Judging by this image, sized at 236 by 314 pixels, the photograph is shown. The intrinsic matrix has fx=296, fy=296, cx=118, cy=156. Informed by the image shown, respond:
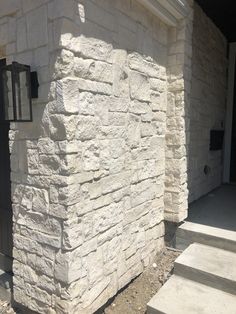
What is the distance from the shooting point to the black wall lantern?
1943mm

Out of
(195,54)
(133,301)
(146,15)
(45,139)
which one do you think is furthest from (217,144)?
(45,139)

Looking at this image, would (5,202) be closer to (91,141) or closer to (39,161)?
(39,161)

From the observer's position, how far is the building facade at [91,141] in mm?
1940

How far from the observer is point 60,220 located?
1985 millimetres

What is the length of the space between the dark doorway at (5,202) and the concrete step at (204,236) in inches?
65.9

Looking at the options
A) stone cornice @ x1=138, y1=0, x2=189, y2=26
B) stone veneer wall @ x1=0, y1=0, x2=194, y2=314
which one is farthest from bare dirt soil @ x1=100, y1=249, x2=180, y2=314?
stone cornice @ x1=138, y1=0, x2=189, y2=26

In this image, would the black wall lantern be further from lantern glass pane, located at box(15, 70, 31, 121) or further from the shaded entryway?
the shaded entryway

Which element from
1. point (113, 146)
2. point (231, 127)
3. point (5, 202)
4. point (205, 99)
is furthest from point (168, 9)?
point (231, 127)

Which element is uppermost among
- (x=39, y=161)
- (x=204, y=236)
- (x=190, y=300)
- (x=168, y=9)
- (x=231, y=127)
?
(x=168, y=9)

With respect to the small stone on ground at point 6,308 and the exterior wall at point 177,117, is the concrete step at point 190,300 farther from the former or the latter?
the small stone on ground at point 6,308

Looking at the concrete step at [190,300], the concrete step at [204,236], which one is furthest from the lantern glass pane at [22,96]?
the concrete step at [204,236]

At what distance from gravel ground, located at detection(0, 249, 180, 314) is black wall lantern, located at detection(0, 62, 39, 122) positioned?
1.62m

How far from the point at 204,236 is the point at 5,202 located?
6.20ft

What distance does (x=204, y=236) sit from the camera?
114 inches
